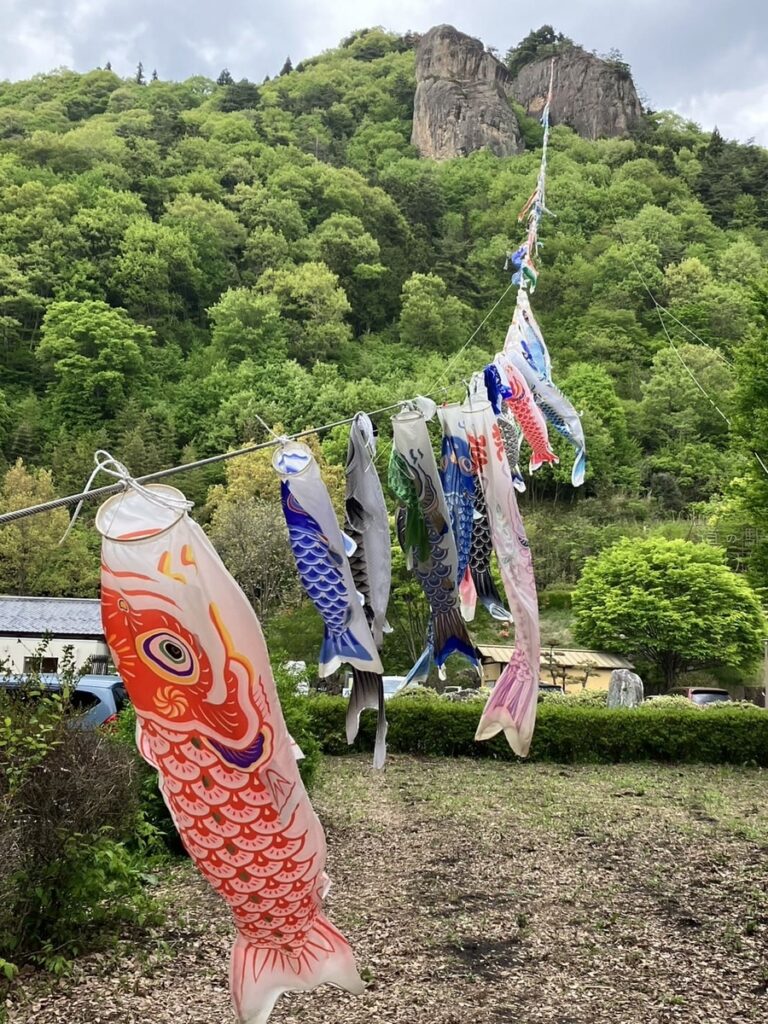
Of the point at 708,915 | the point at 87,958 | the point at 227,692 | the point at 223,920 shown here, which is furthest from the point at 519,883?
the point at 227,692

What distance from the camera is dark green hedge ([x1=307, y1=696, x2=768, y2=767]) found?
36.8 ft

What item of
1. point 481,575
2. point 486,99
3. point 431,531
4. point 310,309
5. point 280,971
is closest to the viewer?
point 280,971

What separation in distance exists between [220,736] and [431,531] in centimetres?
223

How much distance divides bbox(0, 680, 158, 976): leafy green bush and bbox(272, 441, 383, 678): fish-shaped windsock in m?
1.54

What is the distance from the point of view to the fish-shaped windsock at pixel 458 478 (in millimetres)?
4535

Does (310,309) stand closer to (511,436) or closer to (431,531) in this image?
(511,436)

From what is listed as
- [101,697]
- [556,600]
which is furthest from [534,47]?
[101,697]

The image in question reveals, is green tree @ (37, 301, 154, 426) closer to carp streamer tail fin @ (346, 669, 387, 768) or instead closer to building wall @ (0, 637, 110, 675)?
building wall @ (0, 637, 110, 675)

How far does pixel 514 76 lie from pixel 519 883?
84.3 meters

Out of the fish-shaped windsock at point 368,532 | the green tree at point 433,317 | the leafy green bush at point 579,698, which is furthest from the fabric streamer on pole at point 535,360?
the green tree at point 433,317

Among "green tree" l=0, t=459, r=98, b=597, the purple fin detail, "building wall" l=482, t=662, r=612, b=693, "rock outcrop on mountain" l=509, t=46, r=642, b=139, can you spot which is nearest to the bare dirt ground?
the purple fin detail

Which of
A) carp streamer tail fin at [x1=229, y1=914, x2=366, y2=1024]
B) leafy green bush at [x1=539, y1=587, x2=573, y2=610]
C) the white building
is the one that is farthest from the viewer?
leafy green bush at [x1=539, y1=587, x2=573, y2=610]

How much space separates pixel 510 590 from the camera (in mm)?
4141

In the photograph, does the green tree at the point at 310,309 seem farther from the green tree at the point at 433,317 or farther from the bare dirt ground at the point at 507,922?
the bare dirt ground at the point at 507,922
